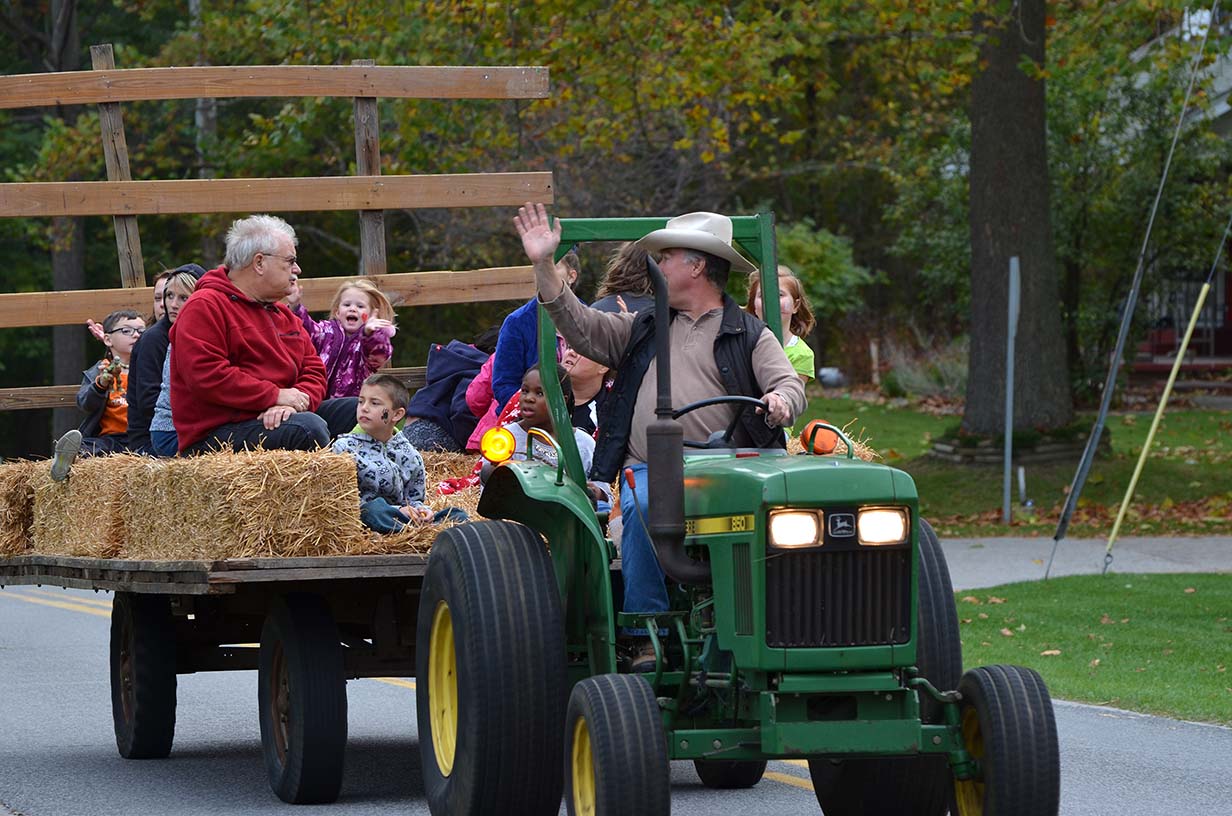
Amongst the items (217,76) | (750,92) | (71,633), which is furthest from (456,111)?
(217,76)

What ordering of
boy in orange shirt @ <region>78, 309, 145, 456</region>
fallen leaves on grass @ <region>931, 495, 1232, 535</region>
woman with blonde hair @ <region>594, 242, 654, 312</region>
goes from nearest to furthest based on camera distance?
woman with blonde hair @ <region>594, 242, 654, 312</region>
boy in orange shirt @ <region>78, 309, 145, 456</region>
fallen leaves on grass @ <region>931, 495, 1232, 535</region>

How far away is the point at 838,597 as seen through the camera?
5.65 m

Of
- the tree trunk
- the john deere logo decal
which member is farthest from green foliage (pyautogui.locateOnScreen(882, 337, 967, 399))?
the john deere logo decal

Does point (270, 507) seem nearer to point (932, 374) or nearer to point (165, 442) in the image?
point (165, 442)

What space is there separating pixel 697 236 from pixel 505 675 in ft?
5.02

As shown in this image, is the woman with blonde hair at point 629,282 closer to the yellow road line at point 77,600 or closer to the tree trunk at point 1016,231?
the yellow road line at point 77,600

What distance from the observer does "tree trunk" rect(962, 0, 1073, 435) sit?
21.2 meters

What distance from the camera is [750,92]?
2209 cm

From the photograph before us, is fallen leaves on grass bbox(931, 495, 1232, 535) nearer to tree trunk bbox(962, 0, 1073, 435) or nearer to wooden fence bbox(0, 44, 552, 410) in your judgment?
tree trunk bbox(962, 0, 1073, 435)

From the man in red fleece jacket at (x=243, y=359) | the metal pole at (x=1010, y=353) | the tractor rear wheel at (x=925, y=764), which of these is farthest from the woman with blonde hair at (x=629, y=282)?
the metal pole at (x=1010, y=353)

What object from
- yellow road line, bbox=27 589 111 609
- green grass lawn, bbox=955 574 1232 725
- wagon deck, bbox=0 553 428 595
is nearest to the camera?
wagon deck, bbox=0 553 428 595

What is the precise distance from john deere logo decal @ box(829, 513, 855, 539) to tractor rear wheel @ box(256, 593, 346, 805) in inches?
110

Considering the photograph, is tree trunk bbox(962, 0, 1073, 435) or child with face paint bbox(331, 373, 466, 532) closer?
child with face paint bbox(331, 373, 466, 532)

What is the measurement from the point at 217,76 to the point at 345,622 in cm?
431
